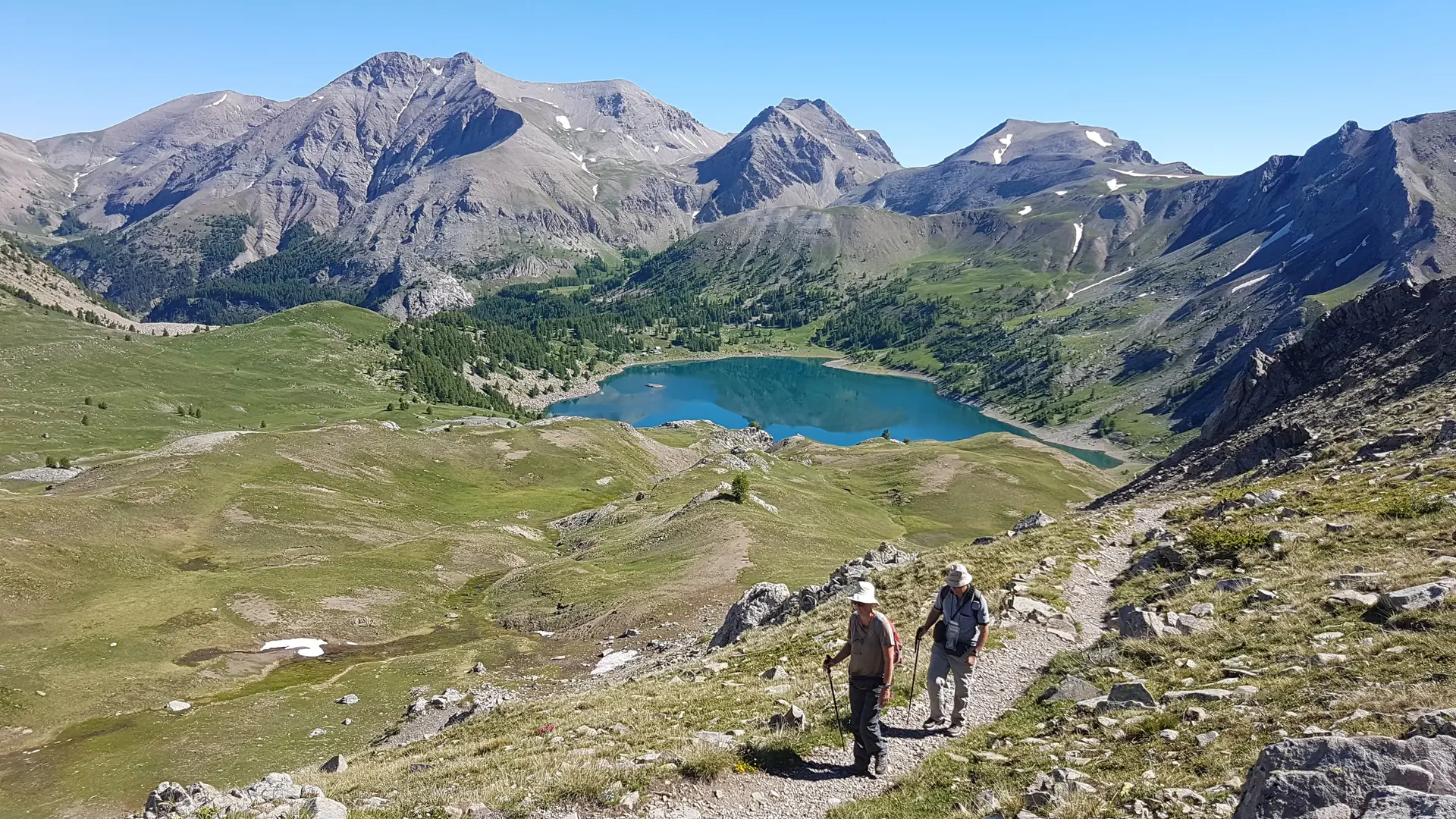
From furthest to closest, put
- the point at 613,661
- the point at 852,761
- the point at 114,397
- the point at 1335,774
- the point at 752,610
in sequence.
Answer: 1. the point at 114,397
2. the point at 613,661
3. the point at 752,610
4. the point at 852,761
5. the point at 1335,774

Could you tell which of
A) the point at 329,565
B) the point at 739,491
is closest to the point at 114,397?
the point at 329,565

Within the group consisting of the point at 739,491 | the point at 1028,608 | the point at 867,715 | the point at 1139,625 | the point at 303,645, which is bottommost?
the point at 303,645

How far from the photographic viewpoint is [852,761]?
54.7 ft

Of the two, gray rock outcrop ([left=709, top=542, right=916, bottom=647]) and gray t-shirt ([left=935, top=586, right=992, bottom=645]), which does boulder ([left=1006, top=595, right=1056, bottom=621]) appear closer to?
gray t-shirt ([left=935, top=586, right=992, bottom=645])

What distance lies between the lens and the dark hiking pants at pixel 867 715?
15555mm

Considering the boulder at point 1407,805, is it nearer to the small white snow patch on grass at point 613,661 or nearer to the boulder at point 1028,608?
the boulder at point 1028,608

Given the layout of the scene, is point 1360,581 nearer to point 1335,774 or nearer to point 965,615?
point 965,615

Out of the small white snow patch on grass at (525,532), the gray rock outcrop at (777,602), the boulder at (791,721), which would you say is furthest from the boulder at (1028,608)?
the small white snow patch on grass at (525,532)

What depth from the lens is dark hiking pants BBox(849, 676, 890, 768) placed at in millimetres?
15555

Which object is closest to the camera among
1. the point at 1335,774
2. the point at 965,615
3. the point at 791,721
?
the point at 1335,774

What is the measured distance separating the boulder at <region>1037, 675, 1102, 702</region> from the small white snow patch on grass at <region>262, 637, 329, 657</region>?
51.9 m

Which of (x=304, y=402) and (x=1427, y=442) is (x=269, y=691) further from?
(x=304, y=402)

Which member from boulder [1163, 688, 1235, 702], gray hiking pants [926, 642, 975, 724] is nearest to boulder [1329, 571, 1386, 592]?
boulder [1163, 688, 1235, 702]

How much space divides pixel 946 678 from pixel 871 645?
3.95 metres
